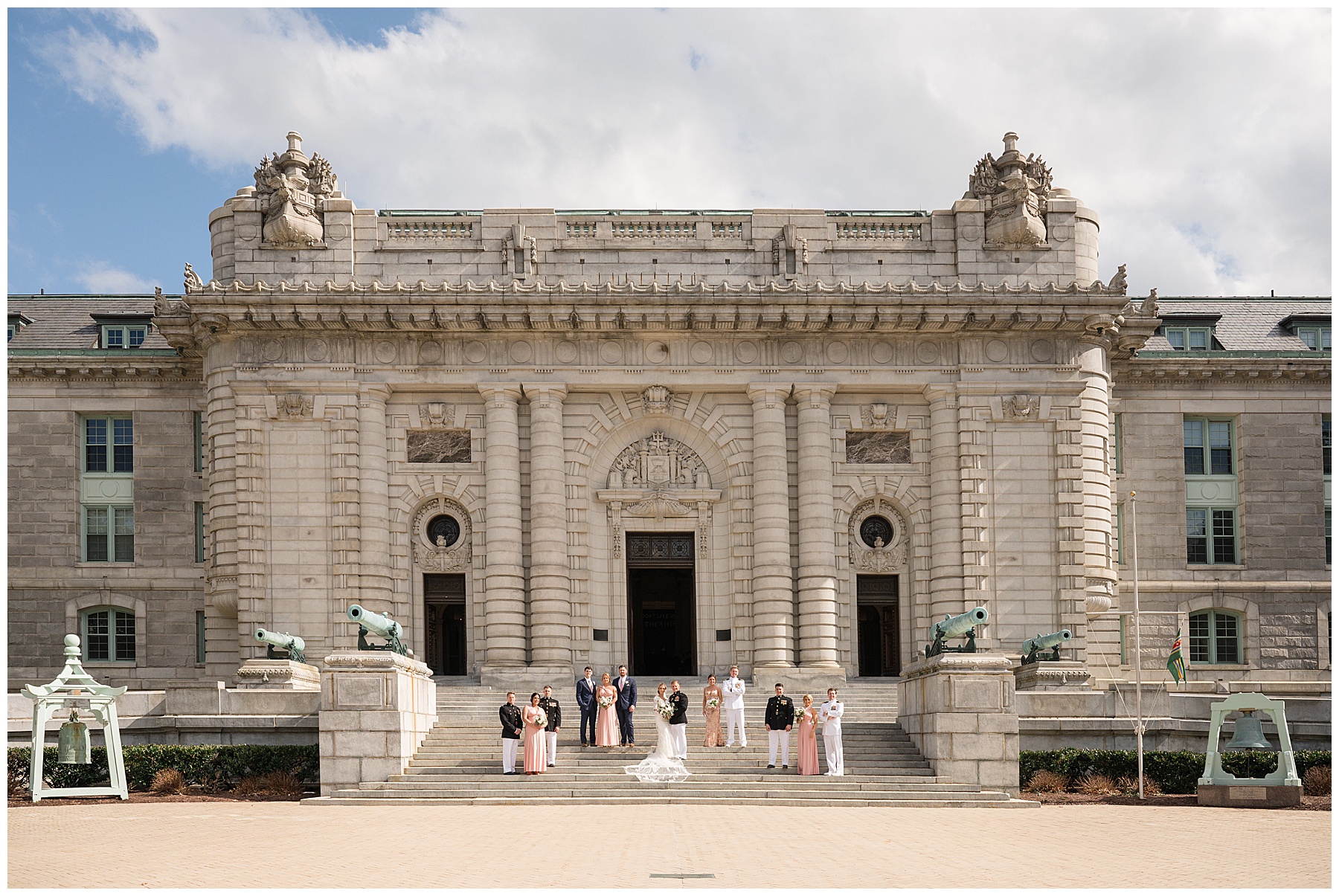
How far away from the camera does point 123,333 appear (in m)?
51.0

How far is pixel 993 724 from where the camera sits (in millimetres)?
31281

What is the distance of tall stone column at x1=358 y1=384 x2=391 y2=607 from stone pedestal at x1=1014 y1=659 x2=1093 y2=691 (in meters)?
17.8

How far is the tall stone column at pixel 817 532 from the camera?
143 feet

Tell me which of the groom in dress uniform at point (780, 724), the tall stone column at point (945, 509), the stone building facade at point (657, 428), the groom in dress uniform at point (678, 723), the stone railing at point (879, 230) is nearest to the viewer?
the groom in dress uniform at point (678, 723)

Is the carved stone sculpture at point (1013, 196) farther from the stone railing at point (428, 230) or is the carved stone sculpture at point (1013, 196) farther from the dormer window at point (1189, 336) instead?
the stone railing at point (428, 230)

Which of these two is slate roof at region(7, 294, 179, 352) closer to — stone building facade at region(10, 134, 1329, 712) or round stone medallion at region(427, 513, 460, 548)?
stone building facade at region(10, 134, 1329, 712)

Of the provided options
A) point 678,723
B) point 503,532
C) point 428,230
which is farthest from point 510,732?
point 428,230

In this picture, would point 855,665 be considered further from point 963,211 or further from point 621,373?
point 963,211

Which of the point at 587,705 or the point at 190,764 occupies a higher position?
the point at 587,705

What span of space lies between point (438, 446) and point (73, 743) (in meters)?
17.3

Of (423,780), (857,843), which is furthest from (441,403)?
(857,843)

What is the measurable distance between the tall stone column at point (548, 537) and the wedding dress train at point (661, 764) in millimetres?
11222

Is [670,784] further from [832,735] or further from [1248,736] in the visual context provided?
[1248,736]

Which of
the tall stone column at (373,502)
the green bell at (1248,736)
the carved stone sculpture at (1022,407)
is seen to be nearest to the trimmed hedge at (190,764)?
the tall stone column at (373,502)
